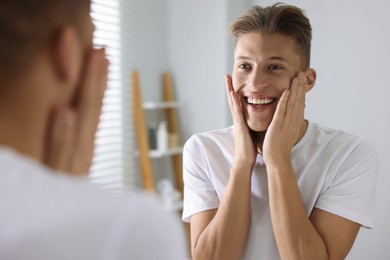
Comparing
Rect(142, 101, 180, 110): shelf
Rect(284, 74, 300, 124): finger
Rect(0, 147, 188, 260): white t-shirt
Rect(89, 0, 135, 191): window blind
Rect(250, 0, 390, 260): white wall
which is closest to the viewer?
Rect(0, 147, 188, 260): white t-shirt

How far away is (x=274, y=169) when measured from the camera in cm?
100

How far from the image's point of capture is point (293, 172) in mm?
1001

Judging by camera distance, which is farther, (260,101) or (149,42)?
(149,42)

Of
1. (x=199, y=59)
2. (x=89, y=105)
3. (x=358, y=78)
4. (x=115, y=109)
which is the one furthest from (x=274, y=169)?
(x=199, y=59)

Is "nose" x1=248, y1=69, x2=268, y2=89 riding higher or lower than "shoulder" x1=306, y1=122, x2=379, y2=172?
higher

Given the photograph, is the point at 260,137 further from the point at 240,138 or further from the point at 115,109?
the point at 115,109

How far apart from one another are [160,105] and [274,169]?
4.81ft

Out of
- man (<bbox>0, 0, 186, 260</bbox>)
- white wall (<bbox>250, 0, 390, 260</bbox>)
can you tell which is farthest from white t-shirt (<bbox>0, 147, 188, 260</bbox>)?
white wall (<bbox>250, 0, 390, 260</bbox>)

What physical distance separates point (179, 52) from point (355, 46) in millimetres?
1073

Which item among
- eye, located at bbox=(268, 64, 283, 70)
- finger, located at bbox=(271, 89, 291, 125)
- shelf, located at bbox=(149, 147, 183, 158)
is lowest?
shelf, located at bbox=(149, 147, 183, 158)

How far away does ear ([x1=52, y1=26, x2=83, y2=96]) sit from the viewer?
37cm

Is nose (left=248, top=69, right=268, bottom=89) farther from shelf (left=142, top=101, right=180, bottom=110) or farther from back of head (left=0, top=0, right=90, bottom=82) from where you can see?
shelf (left=142, top=101, right=180, bottom=110)

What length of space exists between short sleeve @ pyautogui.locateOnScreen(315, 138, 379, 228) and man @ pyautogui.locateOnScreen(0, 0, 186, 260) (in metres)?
0.69

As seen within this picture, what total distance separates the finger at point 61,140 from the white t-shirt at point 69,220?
0.04 meters
